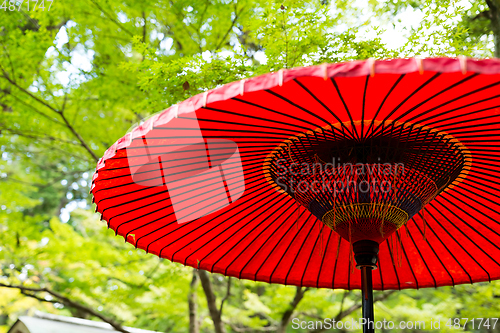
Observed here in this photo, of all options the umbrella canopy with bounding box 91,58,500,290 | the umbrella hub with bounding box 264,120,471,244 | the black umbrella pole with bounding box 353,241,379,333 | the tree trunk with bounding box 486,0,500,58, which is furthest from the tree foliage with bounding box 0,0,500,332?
the black umbrella pole with bounding box 353,241,379,333

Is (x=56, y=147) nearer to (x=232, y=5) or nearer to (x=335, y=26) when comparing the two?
(x=232, y=5)

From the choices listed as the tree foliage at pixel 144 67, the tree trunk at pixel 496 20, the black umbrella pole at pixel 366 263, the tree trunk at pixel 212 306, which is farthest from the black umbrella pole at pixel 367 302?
the tree trunk at pixel 212 306

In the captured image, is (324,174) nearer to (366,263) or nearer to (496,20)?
(366,263)

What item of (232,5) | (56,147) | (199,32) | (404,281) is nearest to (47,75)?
(56,147)

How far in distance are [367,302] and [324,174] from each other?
644mm

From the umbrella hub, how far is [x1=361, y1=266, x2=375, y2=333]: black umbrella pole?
0.17 m

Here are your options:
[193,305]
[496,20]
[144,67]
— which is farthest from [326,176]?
[193,305]

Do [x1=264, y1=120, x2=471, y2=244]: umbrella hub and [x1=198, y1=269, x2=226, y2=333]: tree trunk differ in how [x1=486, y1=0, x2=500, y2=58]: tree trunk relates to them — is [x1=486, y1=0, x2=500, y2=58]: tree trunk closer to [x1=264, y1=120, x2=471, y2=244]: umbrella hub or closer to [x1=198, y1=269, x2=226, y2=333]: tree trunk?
[x1=264, y1=120, x2=471, y2=244]: umbrella hub

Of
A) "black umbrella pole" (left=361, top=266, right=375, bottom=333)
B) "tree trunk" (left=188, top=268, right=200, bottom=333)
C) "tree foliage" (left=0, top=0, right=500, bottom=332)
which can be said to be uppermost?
"tree foliage" (left=0, top=0, right=500, bottom=332)

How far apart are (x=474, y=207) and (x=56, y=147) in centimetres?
652

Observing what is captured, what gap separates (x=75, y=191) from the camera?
1767 cm

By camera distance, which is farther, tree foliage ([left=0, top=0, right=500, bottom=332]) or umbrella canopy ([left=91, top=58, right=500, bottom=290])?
tree foliage ([left=0, top=0, right=500, bottom=332])

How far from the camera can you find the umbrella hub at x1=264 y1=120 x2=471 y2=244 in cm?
197

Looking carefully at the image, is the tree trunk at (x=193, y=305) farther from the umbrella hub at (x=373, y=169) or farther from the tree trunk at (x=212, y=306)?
the umbrella hub at (x=373, y=169)
